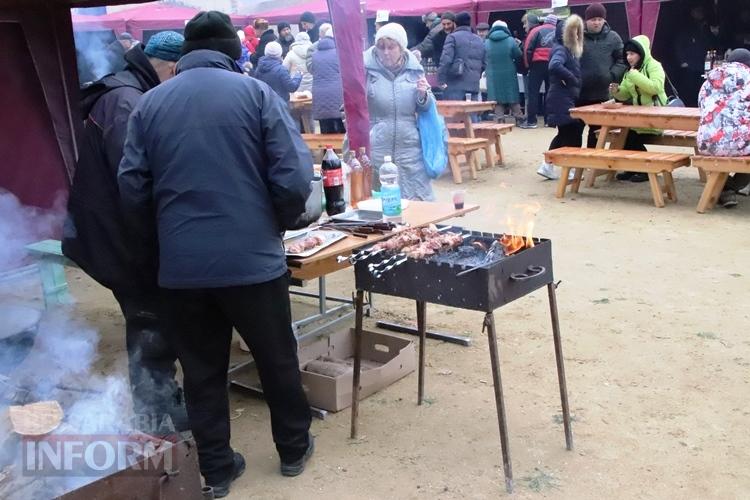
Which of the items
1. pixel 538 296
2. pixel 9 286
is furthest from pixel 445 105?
pixel 9 286

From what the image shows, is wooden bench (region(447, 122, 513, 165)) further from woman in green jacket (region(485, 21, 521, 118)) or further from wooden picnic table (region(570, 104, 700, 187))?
woman in green jacket (region(485, 21, 521, 118))

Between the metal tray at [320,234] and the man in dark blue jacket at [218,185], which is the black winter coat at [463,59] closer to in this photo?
the metal tray at [320,234]

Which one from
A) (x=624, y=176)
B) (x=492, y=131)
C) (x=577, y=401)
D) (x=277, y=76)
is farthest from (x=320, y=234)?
(x=277, y=76)

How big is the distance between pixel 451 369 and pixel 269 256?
177 centimetres

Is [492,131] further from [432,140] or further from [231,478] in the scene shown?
[231,478]

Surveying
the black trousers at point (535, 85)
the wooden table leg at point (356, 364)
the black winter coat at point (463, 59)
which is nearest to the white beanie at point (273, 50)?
the black winter coat at point (463, 59)

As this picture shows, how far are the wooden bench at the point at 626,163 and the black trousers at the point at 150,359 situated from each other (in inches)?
217

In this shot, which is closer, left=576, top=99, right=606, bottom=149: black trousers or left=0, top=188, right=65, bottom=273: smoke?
left=0, top=188, right=65, bottom=273: smoke

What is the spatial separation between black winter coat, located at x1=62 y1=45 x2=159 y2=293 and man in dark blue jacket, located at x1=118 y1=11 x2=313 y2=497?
1.50ft

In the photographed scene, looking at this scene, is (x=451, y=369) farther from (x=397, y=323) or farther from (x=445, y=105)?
(x=445, y=105)

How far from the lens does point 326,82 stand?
10227 mm

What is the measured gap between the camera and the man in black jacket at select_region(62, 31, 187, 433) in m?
3.50

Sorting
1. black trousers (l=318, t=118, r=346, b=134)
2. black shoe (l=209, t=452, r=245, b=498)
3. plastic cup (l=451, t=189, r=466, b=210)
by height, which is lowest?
black shoe (l=209, t=452, r=245, b=498)

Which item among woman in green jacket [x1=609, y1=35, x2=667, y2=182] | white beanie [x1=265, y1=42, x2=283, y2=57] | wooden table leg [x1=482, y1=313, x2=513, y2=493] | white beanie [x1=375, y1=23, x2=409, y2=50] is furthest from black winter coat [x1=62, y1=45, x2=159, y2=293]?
white beanie [x1=265, y1=42, x2=283, y2=57]
